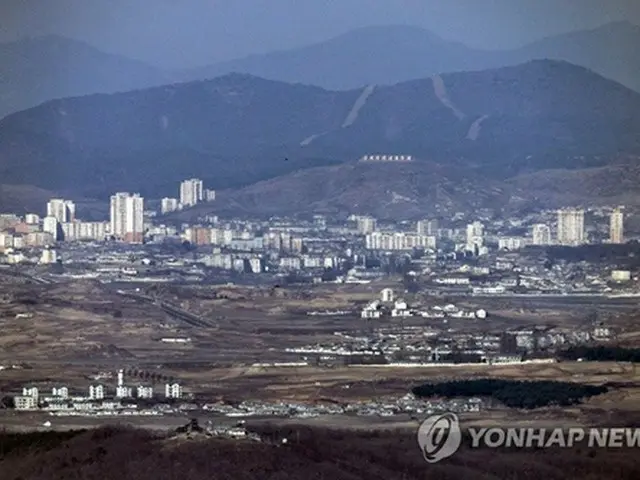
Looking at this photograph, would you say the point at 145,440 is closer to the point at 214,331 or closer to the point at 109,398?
the point at 109,398

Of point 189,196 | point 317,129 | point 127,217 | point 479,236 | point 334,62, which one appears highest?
point 334,62

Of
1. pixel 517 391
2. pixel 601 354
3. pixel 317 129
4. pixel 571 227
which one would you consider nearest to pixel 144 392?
pixel 517 391

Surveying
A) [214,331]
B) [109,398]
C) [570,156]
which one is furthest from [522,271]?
[109,398]

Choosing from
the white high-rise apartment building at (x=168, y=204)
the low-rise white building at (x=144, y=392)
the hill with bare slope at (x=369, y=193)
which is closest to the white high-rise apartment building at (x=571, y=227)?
the hill with bare slope at (x=369, y=193)

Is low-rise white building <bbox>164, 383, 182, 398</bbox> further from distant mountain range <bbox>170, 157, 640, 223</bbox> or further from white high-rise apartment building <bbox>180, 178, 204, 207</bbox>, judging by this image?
white high-rise apartment building <bbox>180, 178, 204, 207</bbox>

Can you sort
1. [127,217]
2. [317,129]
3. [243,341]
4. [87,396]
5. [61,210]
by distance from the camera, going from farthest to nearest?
[317,129] → [127,217] → [61,210] → [243,341] → [87,396]

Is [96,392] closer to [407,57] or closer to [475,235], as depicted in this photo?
[475,235]

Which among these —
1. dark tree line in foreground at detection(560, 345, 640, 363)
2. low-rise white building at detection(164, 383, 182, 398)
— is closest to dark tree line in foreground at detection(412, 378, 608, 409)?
dark tree line in foreground at detection(560, 345, 640, 363)
